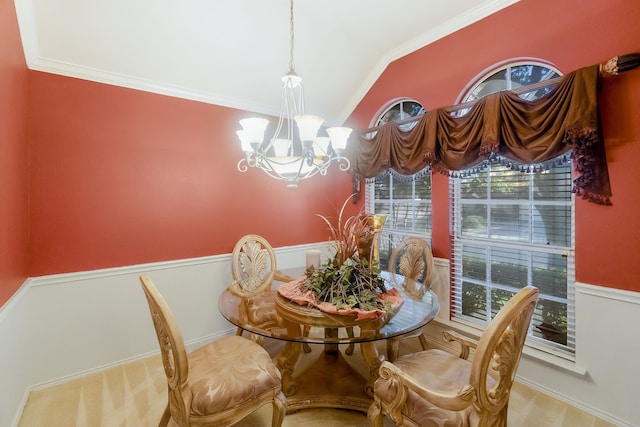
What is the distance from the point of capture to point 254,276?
2.71m

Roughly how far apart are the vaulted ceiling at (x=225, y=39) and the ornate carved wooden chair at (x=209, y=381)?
1.96 meters

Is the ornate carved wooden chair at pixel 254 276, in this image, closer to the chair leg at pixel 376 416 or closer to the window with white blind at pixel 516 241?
the chair leg at pixel 376 416

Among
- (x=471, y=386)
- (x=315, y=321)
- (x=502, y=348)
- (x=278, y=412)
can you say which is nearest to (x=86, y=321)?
(x=278, y=412)

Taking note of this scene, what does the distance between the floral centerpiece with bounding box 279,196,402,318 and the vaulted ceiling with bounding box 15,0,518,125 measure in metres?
1.83

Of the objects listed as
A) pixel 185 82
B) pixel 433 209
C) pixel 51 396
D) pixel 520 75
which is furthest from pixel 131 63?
pixel 520 75

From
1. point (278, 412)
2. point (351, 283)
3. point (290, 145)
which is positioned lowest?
point (278, 412)

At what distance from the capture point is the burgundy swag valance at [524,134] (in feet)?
5.90


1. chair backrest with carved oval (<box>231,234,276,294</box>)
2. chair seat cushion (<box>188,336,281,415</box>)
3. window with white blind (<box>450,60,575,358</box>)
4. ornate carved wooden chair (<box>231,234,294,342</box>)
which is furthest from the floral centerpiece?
window with white blind (<box>450,60,575,358</box>)

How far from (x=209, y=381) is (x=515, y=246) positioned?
94.0 inches

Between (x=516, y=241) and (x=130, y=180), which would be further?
(x=130, y=180)

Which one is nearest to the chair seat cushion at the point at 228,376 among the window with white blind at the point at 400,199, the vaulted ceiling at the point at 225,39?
the window with white blind at the point at 400,199

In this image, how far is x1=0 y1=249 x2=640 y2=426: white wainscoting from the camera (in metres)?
1.80

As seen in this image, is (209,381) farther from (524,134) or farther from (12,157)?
(524,134)

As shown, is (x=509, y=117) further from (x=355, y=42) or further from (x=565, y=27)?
(x=355, y=42)
